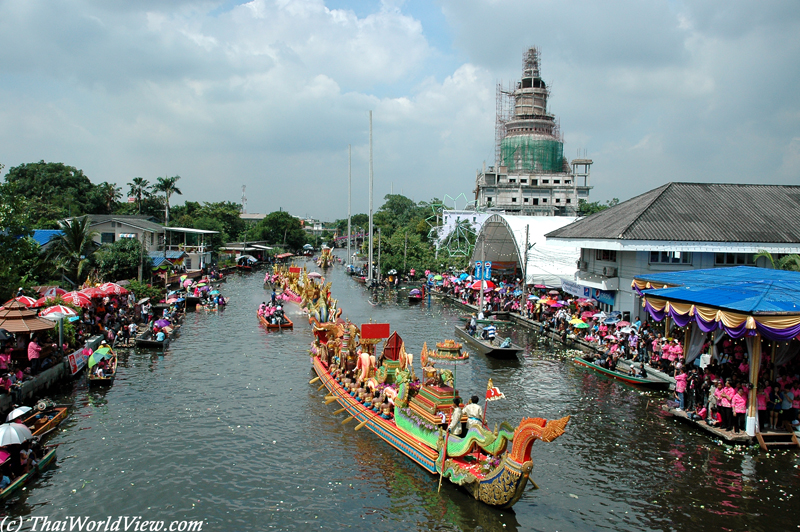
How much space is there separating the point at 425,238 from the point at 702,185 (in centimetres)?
→ 6484

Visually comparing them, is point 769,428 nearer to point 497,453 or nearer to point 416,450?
point 497,453

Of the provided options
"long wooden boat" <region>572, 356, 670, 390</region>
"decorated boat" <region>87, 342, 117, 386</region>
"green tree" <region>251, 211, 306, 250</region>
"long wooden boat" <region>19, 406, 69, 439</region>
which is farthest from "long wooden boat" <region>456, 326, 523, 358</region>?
"green tree" <region>251, 211, 306, 250</region>

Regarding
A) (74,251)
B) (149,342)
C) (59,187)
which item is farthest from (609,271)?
(59,187)

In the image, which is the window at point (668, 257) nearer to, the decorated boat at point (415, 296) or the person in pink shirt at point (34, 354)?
the decorated boat at point (415, 296)

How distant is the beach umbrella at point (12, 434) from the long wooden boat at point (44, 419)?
7.65 ft

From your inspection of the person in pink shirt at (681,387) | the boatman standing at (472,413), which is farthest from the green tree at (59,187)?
the person in pink shirt at (681,387)

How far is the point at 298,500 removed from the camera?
39.8ft

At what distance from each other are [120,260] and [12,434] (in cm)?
3184

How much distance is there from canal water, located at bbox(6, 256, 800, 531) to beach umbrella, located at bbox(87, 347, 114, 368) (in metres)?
1.01

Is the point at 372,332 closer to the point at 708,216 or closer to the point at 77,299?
the point at 77,299

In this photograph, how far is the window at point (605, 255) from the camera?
94.7ft

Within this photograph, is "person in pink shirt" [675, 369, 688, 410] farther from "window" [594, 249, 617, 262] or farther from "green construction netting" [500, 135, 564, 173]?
"green construction netting" [500, 135, 564, 173]

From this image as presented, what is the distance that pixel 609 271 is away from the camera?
28625 mm

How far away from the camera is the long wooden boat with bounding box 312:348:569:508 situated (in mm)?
10180
